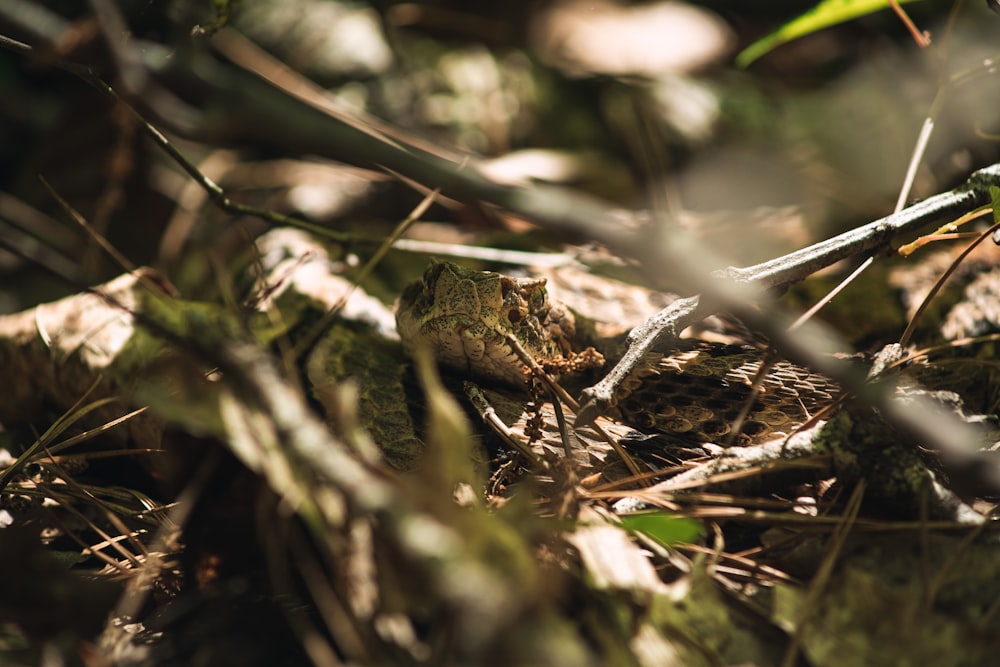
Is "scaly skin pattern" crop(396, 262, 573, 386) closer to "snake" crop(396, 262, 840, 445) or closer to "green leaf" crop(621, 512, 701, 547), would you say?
"snake" crop(396, 262, 840, 445)

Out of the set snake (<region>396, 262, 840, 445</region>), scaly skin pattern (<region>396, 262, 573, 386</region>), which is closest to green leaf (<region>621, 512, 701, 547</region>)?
snake (<region>396, 262, 840, 445</region>)

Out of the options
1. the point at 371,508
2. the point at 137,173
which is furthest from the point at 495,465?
the point at 137,173

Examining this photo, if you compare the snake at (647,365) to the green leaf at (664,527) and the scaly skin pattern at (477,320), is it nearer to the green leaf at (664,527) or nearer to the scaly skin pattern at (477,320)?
the scaly skin pattern at (477,320)

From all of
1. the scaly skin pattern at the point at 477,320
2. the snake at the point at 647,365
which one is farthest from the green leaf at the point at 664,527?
the scaly skin pattern at the point at 477,320

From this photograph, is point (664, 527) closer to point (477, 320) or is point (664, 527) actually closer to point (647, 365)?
point (647, 365)

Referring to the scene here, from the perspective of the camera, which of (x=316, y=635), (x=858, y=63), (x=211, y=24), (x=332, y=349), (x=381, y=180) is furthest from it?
(x=858, y=63)

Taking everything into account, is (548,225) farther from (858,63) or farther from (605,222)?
(858,63)
